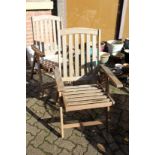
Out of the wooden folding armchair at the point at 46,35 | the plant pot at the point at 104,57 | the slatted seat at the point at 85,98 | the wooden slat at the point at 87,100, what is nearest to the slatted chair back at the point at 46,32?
the wooden folding armchair at the point at 46,35

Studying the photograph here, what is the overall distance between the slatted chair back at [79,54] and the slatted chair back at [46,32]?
102 centimetres

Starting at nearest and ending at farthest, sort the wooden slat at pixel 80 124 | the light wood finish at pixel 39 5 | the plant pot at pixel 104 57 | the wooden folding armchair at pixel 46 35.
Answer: the wooden slat at pixel 80 124 < the wooden folding armchair at pixel 46 35 < the light wood finish at pixel 39 5 < the plant pot at pixel 104 57

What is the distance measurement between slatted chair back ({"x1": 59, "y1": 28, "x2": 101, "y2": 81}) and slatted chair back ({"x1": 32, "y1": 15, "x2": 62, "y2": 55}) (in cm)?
102

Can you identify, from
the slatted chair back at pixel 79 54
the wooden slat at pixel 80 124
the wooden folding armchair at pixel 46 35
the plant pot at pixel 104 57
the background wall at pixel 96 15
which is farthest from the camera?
the background wall at pixel 96 15

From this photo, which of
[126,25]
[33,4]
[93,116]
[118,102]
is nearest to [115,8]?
[126,25]

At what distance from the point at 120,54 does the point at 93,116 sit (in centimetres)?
249

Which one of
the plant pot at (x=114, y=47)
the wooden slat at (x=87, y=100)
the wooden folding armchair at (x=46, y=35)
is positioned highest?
the wooden folding armchair at (x=46, y=35)

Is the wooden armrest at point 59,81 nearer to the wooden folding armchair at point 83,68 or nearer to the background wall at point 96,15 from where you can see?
the wooden folding armchair at point 83,68

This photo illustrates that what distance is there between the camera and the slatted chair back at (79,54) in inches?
171

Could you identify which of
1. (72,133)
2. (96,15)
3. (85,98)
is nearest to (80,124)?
(72,133)

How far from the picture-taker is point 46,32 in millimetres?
5473

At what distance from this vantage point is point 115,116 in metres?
4.59
